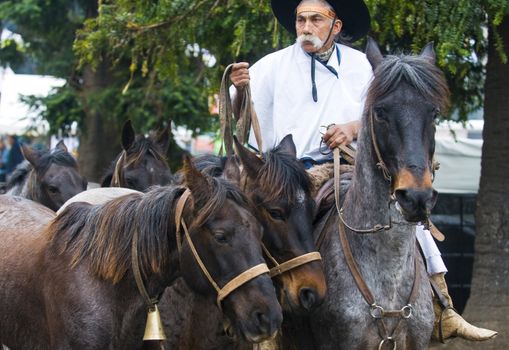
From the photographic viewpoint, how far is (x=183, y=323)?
19.9ft

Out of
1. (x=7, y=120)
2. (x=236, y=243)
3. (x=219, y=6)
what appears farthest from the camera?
(x=7, y=120)

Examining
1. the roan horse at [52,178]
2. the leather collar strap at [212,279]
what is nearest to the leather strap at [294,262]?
the leather collar strap at [212,279]

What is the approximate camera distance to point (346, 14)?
23.1 ft

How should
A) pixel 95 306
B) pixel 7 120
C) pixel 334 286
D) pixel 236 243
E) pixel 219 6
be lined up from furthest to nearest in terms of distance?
pixel 7 120 → pixel 219 6 → pixel 334 286 → pixel 95 306 → pixel 236 243

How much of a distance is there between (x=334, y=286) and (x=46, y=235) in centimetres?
179

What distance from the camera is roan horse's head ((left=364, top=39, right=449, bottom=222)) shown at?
5.31 m

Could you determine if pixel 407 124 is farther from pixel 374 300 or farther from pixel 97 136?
pixel 97 136

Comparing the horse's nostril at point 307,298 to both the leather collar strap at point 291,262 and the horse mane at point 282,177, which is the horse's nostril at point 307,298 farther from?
the horse mane at point 282,177

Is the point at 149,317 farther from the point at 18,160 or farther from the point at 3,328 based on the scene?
the point at 18,160

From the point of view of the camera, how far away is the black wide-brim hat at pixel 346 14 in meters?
6.97

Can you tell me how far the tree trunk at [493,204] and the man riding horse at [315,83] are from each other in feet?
12.3

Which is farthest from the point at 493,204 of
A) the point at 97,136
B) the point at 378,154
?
the point at 97,136

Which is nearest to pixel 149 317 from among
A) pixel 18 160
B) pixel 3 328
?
pixel 3 328

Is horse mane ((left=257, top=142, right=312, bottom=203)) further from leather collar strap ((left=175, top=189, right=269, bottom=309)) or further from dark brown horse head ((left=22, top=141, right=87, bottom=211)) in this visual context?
dark brown horse head ((left=22, top=141, right=87, bottom=211))
